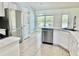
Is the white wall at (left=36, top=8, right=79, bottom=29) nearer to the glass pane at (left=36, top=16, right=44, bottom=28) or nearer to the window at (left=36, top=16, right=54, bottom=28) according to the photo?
the window at (left=36, top=16, right=54, bottom=28)

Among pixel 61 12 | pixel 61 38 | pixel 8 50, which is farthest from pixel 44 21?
pixel 8 50

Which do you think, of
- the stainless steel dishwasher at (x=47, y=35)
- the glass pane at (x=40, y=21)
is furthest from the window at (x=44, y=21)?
the stainless steel dishwasher at (x=47, y=35)

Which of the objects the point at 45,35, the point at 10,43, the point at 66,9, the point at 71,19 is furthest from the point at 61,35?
the point at 10,43

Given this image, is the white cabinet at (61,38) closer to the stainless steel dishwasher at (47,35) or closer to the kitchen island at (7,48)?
the stainless steel dishwasher at (47,35)

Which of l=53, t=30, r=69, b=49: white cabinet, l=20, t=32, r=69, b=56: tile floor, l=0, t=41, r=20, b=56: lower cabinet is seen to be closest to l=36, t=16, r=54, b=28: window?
l=53, t=30, r=69, b=49: white cabinet

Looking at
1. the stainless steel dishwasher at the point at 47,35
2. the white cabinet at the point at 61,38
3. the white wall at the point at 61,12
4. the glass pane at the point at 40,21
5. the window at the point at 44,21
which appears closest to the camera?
the white cabinet at the point at 61,38

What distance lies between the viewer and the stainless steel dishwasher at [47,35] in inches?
207

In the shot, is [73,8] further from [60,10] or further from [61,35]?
[61,35]

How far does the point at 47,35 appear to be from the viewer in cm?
535

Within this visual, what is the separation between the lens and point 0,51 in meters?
1.74

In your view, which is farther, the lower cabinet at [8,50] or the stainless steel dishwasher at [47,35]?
the stainless steel dishwasher at [47,35]

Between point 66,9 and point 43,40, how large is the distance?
195 centimetres

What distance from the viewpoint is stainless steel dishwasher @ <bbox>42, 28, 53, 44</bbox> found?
5.25 metres

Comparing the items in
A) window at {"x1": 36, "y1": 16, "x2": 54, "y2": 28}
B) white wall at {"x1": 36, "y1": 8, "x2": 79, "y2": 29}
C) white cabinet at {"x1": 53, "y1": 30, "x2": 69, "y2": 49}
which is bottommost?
white cabinet at {"x1": 53, "y1": 30, "x2": 69, "y2": 49}
